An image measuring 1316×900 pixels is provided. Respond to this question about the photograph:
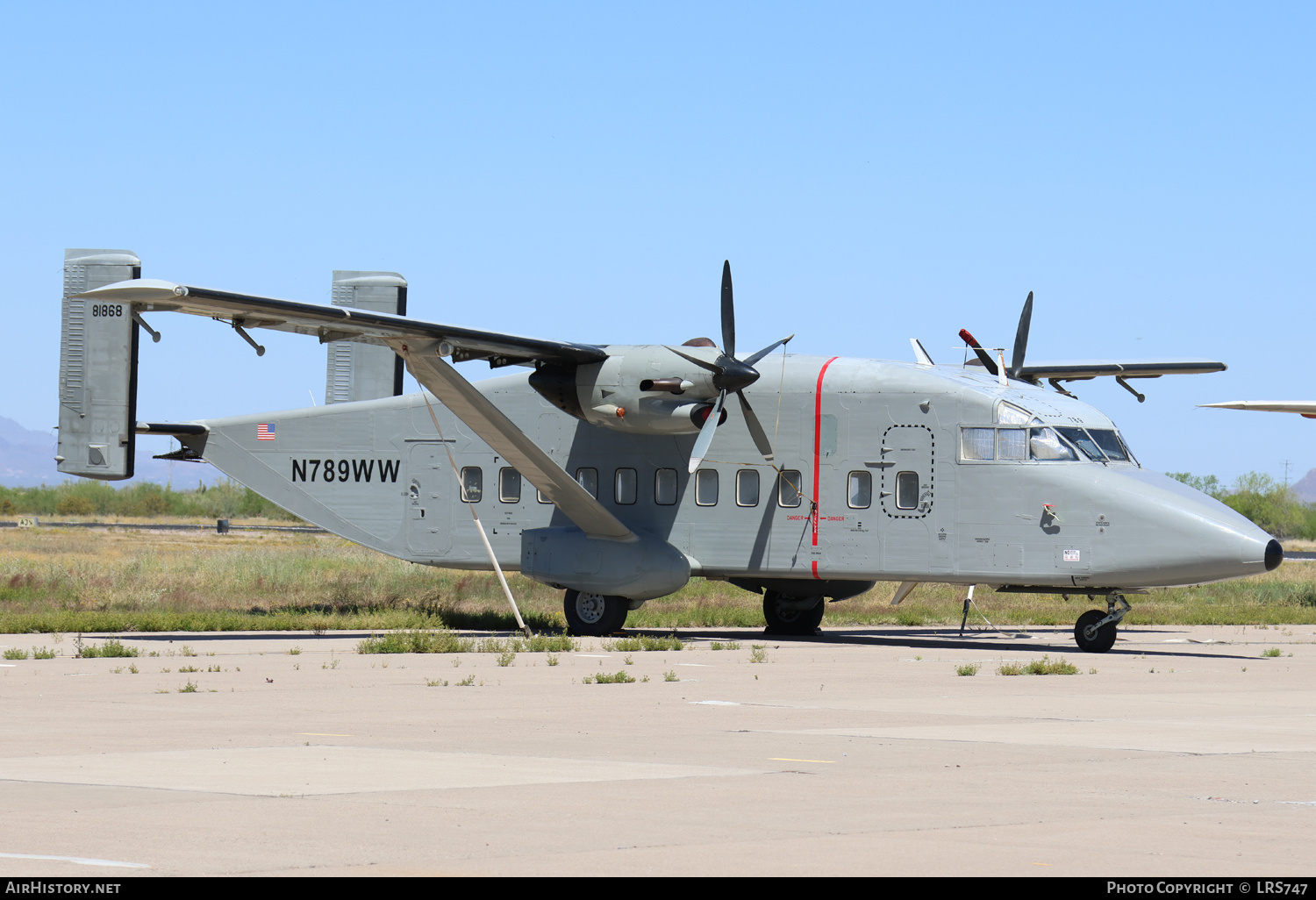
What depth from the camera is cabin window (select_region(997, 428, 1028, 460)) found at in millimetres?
23469

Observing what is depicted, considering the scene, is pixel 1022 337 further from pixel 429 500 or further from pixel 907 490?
pixel 429 500

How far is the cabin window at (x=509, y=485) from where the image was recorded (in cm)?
2677

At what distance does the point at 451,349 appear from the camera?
23875 millimetres

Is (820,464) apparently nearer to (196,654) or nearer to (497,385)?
(497,385)

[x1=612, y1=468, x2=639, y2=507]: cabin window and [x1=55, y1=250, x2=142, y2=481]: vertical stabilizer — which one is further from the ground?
[x1=55, y1=250, x2=142, y2=481]: vertical stabilizer

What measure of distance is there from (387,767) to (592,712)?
13.6 feet

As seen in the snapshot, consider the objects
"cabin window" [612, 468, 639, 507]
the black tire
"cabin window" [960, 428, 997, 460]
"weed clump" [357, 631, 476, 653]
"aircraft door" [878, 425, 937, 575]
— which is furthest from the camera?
"cabin window" [612, 468, 639, 507]

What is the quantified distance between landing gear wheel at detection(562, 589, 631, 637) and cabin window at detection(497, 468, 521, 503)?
6.69 feet

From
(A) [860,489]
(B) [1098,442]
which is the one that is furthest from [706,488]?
(B) [1098,442]

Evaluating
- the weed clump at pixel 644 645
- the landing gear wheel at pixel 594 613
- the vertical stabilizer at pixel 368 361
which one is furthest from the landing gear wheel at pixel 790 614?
the vertical stabilizer at pixel 368 361

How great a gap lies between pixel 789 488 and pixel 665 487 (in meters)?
2.16

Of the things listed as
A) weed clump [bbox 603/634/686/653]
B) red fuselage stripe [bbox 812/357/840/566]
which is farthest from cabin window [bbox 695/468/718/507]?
weed clump [bbox 603/634/686/653]

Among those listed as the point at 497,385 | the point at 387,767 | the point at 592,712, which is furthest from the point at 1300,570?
the point at 387,767

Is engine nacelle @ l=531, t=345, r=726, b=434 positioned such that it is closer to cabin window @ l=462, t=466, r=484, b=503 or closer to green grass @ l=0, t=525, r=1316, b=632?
cabin window @ l=462, t=466, r=484, b=503
